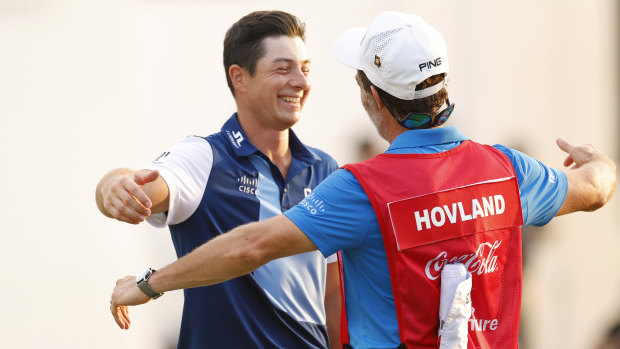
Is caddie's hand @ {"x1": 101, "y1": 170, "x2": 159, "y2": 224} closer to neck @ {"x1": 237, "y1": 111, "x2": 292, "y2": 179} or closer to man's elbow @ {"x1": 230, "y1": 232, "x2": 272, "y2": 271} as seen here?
man's elbow @ {"x1": 230, "y1": 232, "x2": 272, "y2": 271}

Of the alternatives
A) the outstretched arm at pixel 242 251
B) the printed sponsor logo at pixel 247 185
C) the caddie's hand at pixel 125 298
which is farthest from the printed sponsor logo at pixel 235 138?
the outstretched arm at pixel 242 251

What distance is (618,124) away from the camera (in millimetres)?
6953

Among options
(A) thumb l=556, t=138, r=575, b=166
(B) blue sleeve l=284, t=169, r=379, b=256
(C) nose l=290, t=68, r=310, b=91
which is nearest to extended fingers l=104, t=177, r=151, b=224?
(B) blue sleeve l=284, t=169, r=379, b=256

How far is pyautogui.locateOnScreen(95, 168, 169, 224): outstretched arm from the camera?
2.56 m

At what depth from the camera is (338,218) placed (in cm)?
240

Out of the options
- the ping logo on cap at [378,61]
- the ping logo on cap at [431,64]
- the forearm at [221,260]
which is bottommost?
the forearm at [221,260]

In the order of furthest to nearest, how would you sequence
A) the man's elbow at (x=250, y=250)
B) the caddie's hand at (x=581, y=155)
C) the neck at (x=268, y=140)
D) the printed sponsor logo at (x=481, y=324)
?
the neck at (x=268, y=140) < the caddie's hand at (x=581, y=155) < the printed sponsor logo at (x=481, y=324) < the man's elbow at (x=250, y=250)

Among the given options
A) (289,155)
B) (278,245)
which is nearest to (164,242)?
(289,155)

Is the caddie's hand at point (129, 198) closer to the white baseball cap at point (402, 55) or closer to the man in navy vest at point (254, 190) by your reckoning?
the man in navy vest at point (254, 190)

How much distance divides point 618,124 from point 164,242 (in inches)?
159

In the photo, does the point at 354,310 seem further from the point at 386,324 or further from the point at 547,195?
the point at 547,195

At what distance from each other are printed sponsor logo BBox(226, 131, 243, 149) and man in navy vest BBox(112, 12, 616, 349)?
0.83 meters

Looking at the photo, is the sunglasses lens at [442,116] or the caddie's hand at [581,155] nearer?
the sunglasses lens at [442,116]

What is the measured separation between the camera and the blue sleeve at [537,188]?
8.55 ft
